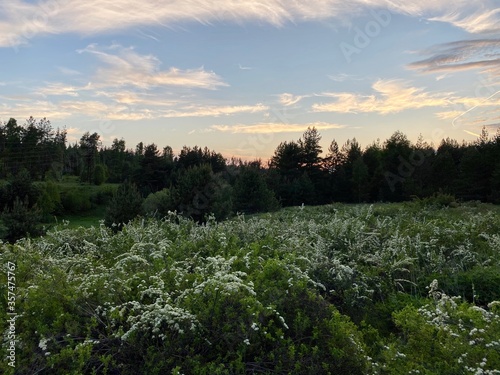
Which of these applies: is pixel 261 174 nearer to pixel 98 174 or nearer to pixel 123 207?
pixel 123 207

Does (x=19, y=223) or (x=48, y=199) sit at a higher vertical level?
(x=19, y=223)

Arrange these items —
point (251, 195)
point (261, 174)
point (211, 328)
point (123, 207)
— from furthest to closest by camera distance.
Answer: point (261, 174) < point (251, 195) < point (123, 207) < point (211, 328)

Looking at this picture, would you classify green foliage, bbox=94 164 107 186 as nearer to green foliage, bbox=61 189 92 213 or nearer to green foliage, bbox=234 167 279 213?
green foliage, bbox=61 189 92 213

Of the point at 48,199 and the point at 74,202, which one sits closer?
the point at 48,199

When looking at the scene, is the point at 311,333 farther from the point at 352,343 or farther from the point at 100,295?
the point at 100,295

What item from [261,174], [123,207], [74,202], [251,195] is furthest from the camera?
[74,202]

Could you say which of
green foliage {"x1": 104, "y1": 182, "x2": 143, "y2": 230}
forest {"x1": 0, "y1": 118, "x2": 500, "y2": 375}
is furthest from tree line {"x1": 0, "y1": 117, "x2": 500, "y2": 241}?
forest {"x1": 0, "y1": 118, "x2": 500, "y2": 375}

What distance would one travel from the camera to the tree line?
26828mm

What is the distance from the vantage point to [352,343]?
3.43m

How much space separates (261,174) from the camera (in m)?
39.0

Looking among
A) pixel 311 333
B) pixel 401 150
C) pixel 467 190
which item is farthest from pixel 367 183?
pixel 311 333
